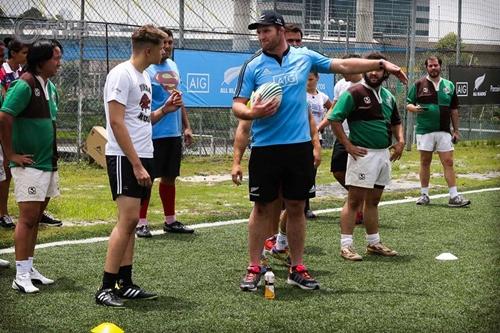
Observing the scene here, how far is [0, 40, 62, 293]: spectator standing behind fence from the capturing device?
19.5 feet

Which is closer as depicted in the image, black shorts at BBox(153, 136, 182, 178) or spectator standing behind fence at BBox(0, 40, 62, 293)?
spectator standing behind fence at BBox(0, 40, 62, 293)

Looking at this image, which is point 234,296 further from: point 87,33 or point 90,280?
point 87,33

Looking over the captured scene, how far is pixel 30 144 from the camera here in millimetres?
6059

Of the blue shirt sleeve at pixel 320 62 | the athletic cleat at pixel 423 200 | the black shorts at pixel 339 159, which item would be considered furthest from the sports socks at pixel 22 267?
the athletic cleat at pixel 423 200

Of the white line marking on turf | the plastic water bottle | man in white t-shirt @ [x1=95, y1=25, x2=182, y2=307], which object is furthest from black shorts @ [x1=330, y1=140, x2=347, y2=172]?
man in white t-shirt @ [x1=95, y1=25, x2=182, y2=307]

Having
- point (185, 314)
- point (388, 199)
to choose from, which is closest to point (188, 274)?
point (185, 314)

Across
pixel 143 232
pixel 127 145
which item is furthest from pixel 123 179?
pixel 143 232

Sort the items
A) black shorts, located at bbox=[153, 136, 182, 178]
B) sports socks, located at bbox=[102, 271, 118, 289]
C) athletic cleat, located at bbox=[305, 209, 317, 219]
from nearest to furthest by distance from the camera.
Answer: sports socks, located at bbox=[102, 271, 118, 289] → black shorts, located at bbox=[153, 136, 182, 178] → athletic cleat, located at bbox=[305, 209, 317, 219]

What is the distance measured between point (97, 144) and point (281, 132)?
7.43 m

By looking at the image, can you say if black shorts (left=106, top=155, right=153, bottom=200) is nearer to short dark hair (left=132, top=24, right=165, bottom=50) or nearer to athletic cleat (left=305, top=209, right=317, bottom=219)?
short dark hair (left=132, top=24, right=165, bottom=50)

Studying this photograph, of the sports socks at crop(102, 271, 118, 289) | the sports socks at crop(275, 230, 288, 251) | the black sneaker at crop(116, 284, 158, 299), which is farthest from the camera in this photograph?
the sports socks at crop(275, 230, 288, 251)

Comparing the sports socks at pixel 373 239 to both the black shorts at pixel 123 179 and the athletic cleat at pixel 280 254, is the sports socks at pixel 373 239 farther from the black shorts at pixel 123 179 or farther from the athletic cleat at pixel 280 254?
the black shorts at pixel 123 179

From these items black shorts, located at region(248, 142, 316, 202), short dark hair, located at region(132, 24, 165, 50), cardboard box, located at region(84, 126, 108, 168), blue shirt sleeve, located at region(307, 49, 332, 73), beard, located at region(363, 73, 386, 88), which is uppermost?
short dark hair, located at region(132, 24, 165, 50)

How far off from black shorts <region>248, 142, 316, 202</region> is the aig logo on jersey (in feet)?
1.44
